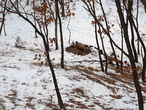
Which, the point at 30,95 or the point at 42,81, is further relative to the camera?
the point at 42,81

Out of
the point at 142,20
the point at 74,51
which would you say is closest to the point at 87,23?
the point at 142,20

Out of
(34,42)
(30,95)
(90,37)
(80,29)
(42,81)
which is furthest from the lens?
(80,29)

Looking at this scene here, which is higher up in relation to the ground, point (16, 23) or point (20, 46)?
point (16, 23)

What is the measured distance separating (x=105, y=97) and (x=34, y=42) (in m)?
15.9

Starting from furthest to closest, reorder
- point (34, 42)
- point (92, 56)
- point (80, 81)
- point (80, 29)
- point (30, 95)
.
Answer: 1. point (80, 29)
2. point (34, 42)
3. point (92, 56)
4. point (80, 81)
5. point (30, 95)

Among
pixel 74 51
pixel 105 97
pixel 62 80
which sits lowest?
pixel 105 97

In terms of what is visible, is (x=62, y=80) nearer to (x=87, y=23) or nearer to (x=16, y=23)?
(x=87, y=23)

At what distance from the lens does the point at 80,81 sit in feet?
33.5

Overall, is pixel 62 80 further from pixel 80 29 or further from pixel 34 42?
pixel 80 29

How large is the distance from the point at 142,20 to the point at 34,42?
2083 centimetres

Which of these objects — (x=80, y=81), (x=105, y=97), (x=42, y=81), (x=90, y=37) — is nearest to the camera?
(x=105, y=97)

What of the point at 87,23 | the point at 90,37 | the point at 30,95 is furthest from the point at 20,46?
the point at 87,23

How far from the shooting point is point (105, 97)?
862 cm

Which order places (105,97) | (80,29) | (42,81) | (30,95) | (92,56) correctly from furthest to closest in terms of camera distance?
(80,29) < (92,56) < (42,81) < (105,97) < (30,95)
